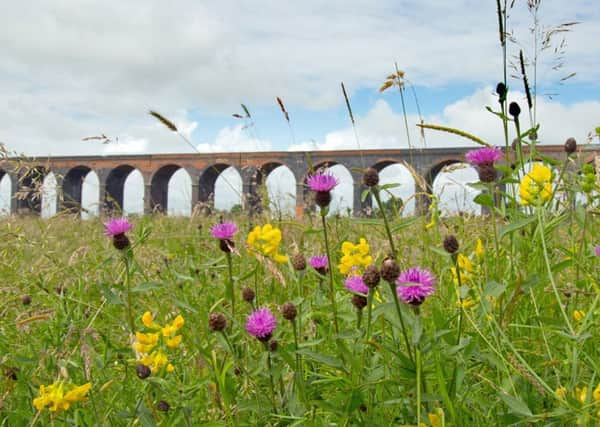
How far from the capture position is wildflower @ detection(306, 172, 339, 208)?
35.7 inches

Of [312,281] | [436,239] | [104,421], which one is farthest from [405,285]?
[436,239]

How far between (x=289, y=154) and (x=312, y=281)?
81.7ft

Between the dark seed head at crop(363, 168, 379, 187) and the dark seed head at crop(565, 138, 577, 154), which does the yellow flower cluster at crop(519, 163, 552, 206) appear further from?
the dark seed head at crop(363, 168, 379, 187)

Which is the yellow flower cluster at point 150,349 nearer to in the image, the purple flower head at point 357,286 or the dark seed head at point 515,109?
the purple flower head at point 357,286

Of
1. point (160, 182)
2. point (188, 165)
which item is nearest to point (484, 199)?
point (188, 165)

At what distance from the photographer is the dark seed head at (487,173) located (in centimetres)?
96

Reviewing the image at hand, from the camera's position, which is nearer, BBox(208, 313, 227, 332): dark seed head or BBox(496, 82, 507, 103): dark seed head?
BBox(208, 313, 227, 332): dark seed head

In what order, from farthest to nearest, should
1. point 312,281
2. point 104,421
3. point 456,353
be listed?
point 312,281
point 104,421
point 456,353

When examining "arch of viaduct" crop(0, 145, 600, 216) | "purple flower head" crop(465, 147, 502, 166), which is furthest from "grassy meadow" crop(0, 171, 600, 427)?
"arch of viaduct" crop(0, 145, 600, 216)

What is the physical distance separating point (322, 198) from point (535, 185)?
563 mm

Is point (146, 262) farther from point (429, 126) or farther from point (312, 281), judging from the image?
point (429, 126)

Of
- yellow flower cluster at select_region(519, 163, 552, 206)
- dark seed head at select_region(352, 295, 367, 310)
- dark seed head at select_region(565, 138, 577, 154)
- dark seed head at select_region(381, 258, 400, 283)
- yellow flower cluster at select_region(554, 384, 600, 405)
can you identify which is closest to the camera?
dark seed head at select_region(381, 258, 400, 283)

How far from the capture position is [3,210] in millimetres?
3303

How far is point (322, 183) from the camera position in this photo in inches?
35.9
